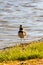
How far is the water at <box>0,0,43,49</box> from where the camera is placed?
45.2ft

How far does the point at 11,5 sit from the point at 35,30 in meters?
9.29

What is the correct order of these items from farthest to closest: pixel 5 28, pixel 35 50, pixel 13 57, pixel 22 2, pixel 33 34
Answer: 1. pixel 22 2
2. pixel 5 28
3. pixel 33 34
4. pixel 35 50
5. pixel 13 57

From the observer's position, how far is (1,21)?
1803 cm

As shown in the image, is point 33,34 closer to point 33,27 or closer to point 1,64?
point 33,27

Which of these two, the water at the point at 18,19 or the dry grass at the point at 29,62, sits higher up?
the dry grass at the point at 29,62

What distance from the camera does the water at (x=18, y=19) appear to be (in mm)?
13789

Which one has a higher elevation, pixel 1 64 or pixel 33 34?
pixel 1 64

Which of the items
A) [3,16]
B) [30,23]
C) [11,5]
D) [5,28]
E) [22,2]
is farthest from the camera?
[22,2]

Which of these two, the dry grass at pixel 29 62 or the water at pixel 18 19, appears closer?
the dry grass at pixel 29 62

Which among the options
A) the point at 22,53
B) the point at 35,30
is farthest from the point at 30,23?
the point at 22,53

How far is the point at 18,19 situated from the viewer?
1836cm

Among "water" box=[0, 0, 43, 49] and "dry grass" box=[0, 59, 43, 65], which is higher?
"dry grass" box=[0, 59, 43, 65]

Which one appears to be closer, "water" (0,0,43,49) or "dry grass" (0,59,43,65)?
"dry grass" (0,59,43,65)

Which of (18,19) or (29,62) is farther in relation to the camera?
(18,19)
